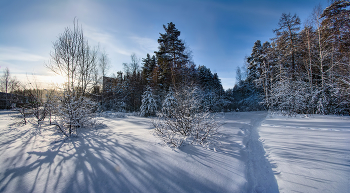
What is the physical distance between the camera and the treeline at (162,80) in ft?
48.0

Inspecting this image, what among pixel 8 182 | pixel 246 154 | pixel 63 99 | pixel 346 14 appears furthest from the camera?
pixel 346 14

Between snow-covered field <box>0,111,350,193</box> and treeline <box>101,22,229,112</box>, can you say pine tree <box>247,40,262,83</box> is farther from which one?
snow-covered field <box>0,111,350,193</box>

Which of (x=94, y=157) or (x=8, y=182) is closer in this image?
(x=8, y=182)

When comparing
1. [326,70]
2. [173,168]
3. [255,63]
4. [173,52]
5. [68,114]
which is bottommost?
[173,168]

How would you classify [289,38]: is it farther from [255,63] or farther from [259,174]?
[259,174]

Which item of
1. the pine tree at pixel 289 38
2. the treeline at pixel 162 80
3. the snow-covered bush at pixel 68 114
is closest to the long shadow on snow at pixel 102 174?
the snow-covered bush at pixel 68 114

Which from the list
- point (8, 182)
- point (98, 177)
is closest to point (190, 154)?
point (98, 177)

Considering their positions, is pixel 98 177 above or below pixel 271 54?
below

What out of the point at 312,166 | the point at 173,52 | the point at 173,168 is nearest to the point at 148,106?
the point at 173,52

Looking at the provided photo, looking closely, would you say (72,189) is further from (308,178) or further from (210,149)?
(308,178)

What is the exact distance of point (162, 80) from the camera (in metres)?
17.2

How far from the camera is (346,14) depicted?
10.8 m

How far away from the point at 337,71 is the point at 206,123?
1375 centimetres

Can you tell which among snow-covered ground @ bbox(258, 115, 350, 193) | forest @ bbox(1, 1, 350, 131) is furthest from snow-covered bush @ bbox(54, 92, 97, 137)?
snow-covered ground @ bbox(258, 115, 350, 193)
